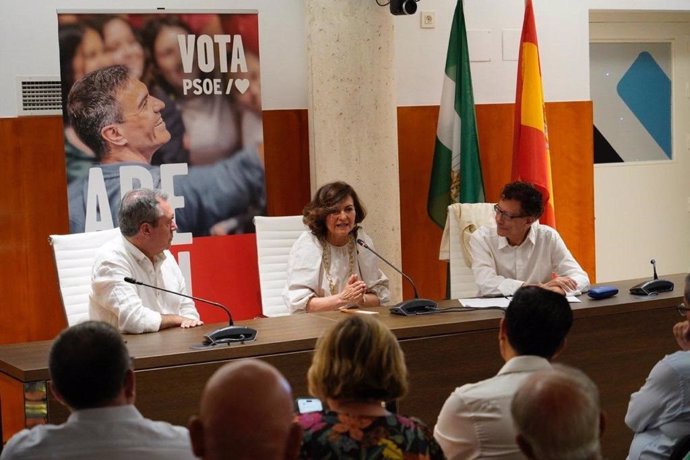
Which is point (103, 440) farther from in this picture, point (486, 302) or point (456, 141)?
point (456, 141)

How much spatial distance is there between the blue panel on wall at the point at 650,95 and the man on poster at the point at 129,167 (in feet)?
10.2

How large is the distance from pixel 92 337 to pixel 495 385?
0.97m

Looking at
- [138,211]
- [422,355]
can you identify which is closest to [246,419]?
[422,355]

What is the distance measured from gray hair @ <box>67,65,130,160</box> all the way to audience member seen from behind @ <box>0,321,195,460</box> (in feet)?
9.91

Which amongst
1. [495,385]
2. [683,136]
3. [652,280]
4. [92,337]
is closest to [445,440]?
[495,385]

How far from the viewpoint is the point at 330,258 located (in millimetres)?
4949

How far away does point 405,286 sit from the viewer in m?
6.41

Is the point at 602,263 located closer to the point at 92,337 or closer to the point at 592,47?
the point at 592,47

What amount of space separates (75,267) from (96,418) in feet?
8.38

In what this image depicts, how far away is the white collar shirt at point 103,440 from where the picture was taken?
220 centimetres

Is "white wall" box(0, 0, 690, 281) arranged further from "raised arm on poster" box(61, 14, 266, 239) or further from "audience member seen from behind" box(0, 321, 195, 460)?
"audience member seen from behind" box(0, 321, 195, 460)

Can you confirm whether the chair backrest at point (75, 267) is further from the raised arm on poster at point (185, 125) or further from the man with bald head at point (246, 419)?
the man with bald head at point (246, 419)

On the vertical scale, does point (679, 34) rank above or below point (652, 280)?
above

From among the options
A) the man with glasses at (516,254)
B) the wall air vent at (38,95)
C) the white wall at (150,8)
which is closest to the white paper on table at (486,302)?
the man with glasses at (516,254)
